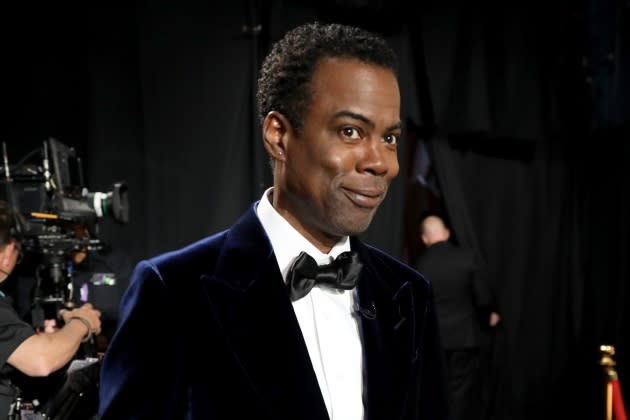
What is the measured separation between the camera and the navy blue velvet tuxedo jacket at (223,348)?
1032 millimetres

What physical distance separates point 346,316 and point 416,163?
3.70m

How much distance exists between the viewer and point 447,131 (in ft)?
13.6

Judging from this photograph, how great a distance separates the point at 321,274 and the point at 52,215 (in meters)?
1.65

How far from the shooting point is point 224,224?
3.37 m

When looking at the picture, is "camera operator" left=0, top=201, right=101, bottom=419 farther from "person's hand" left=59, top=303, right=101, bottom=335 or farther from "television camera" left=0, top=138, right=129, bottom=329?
"television camera" left=0, top=138, right=129, bottom=329

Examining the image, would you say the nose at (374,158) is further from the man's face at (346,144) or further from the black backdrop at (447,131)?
the black backdrop at (447,131)

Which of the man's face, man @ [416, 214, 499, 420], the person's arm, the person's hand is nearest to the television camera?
the person's hand

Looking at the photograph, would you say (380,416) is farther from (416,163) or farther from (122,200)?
(416,163)

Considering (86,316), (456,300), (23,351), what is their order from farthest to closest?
(456,300)
(86,316)
(23,351)

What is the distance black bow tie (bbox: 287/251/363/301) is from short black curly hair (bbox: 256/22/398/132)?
8.6 inches

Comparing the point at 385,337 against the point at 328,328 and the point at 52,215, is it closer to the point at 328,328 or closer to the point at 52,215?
the point at 328,328

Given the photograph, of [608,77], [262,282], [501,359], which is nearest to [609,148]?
[608,77]

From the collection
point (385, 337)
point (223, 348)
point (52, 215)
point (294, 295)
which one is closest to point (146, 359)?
point (223, 348)

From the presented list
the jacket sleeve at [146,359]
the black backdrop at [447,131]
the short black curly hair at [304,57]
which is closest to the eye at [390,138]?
the short black curly hair at [304,57]
